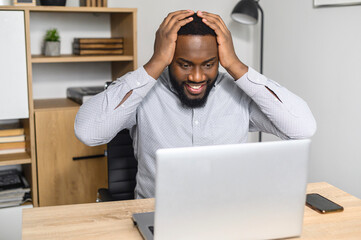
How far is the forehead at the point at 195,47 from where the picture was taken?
1629 millimetres

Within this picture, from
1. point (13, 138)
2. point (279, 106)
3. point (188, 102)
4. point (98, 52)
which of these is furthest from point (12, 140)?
point (279, 106)

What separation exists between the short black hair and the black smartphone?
0.69 meters

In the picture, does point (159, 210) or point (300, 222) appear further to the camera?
point (300, 222)

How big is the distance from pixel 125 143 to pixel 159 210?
3.14 feet

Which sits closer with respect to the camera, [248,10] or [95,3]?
[95,3]

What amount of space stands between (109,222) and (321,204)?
677 mm

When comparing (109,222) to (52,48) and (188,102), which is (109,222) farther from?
(52,48)

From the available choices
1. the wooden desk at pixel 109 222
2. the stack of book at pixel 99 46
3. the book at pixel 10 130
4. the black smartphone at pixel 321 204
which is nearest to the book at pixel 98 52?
the stack of book at pixel 99 46

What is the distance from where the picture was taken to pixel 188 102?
1729 mm

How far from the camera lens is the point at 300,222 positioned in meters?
1.15

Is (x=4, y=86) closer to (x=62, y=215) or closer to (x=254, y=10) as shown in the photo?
(x=62, y=215)

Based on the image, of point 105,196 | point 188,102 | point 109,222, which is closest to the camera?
point 109,222

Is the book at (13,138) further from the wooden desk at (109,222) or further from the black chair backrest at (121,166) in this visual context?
the wooden desk at (109,222)

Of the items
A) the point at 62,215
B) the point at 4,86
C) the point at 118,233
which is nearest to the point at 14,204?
the point at 4,86
